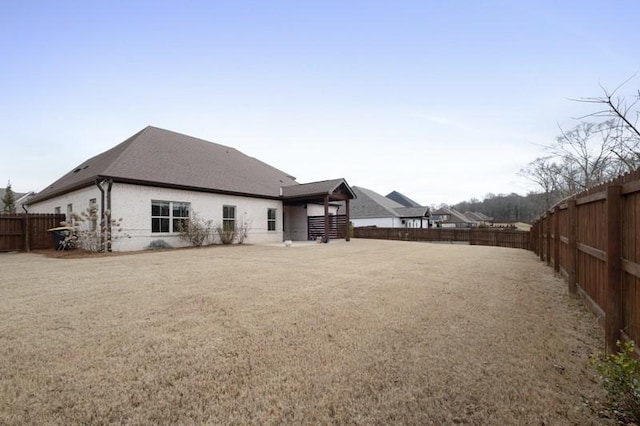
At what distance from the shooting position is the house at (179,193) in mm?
13047

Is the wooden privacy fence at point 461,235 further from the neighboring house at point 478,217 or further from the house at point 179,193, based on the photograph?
the neighboring house at point 478,217

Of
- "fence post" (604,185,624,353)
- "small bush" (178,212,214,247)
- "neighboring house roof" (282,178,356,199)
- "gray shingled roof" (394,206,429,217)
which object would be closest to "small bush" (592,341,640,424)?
"fence post" (604,185,624,353)

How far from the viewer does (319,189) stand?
18625 mm

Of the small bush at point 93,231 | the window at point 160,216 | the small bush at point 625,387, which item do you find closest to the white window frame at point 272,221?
the window at point 160,216

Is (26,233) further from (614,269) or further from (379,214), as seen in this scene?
(379,214)

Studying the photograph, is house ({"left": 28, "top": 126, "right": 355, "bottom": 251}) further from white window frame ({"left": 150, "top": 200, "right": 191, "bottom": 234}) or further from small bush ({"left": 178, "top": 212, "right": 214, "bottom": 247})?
small bush ({"left": 178, "top": 212, "right": 214, "bottom": 247})

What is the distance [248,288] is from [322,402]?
12.9 ft

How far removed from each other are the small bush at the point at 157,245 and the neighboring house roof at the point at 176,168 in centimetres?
270

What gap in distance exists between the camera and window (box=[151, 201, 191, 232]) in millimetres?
13950

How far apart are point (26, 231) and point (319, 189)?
15.1m

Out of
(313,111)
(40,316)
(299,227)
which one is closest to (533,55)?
(313,111)

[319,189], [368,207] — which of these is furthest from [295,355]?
[368,207]

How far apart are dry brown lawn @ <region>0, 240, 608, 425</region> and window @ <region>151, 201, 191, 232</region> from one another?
850 cm

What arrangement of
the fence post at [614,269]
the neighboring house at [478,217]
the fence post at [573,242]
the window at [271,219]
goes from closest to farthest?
the fence post at [614,269], the fence post at [573,242], the window at [271,219], the neighboring house at [478,217]
